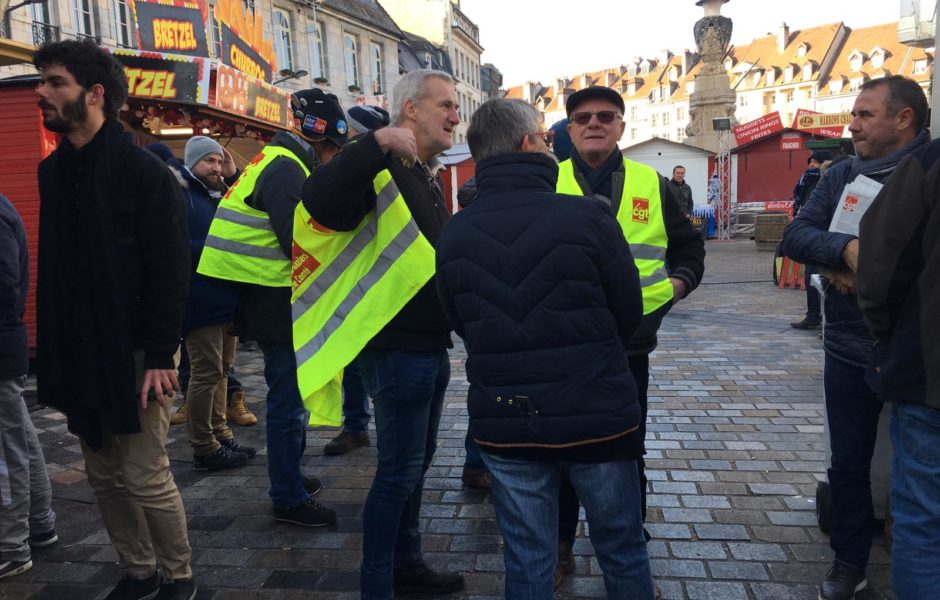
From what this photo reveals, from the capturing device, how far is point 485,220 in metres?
2.02

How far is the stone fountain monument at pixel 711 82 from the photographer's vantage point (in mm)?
28172

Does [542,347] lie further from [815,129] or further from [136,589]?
[815,129]

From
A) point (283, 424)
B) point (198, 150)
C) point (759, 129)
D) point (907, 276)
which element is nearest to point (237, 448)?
point (283, 424)

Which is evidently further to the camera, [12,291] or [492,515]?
[492,515]

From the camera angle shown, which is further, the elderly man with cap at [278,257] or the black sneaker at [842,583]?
the elderly man with cap at [278,257]

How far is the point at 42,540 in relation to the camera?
3.45 meters

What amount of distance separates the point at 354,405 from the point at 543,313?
3.19m

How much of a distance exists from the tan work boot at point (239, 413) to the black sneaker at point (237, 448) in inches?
26.1

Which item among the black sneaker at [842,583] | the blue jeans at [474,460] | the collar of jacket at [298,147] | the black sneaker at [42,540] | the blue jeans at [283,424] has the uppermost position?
the collar of jacket at [298,147]

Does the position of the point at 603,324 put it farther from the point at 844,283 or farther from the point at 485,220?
the point at 844,283

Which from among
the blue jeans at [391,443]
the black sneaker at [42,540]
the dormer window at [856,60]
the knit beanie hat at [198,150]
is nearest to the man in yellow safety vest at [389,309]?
the blue jeans at [391,443]

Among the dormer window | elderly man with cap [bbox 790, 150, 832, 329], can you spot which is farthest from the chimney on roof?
elderly man with cap [bbox 790, 150, 832, 329]

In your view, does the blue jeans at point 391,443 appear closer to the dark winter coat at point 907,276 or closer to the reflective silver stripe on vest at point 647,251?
the reflective silver stripe on vest at point 647,251

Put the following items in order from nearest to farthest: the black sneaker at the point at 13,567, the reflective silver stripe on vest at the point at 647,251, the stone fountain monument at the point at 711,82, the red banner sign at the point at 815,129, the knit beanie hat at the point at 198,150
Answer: the reflective silver stripe on vest at the point at 647,251 → the black sneaker at the point at 13,567 → the knit beanie hat at the point at 198,150 → the red banner sign at the point at 815,129 → the stone fountain monument at the point at 711,82
